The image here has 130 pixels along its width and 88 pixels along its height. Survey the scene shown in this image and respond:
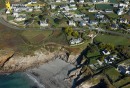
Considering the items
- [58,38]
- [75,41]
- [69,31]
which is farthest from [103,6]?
[75,41]

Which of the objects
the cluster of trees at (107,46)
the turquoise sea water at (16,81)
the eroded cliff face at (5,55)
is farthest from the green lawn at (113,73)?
the eroded cliff face at (5,55)

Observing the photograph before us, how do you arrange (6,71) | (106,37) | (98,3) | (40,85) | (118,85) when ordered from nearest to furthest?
(118,85) → (40,85) → (6,71) → (106,37) → (98,3)

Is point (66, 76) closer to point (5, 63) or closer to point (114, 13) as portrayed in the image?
point (5, 63)

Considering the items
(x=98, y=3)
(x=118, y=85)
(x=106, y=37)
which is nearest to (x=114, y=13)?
(x=98, y=3)

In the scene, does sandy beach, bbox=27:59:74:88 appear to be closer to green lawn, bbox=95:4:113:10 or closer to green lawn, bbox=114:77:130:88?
green lawn, bbox=114:77:130:88

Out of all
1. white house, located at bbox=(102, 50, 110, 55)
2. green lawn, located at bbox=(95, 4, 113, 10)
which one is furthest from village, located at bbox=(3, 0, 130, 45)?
white house, located at bbox=(102, 50, 110, 55)

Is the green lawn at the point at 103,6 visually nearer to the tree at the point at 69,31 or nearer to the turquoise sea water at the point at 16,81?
the tree at the point at 69,31
